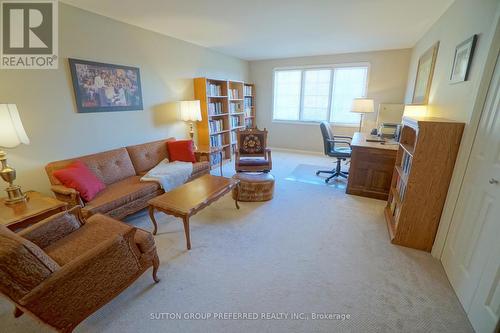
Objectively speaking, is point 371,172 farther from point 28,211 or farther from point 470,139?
point 28,211

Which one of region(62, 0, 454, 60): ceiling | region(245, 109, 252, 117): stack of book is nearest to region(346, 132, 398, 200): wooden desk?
region(62, 0, 454, 60): ceiling

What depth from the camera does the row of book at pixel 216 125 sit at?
14.8 feet

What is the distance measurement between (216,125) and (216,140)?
1.04 ft

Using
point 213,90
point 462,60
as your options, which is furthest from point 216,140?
point 462,60

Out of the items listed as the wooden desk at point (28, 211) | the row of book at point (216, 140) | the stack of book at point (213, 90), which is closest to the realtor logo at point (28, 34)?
the wooden desk at point (28, 211)

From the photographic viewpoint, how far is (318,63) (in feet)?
16.9

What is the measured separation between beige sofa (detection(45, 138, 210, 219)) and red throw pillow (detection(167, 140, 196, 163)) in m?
0.10

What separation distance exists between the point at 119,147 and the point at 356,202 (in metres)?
3.45

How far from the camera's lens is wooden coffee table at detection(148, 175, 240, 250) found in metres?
2.06

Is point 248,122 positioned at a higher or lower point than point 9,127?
lower

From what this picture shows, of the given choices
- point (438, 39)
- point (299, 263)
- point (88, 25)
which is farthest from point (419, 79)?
point (88, 25)

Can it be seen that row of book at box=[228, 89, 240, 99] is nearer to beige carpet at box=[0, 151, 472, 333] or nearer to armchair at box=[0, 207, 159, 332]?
beige carpet at box=[0, 151, 472, 333]

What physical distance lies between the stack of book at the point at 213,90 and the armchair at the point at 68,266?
10.5 ft

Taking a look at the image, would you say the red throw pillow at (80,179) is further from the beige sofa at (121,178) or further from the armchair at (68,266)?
the armchair at (68,266)
